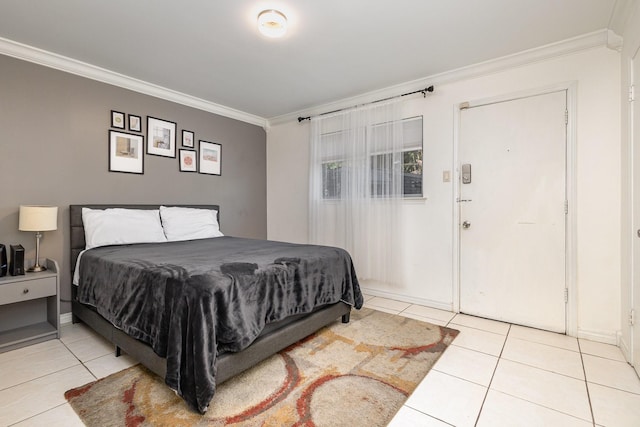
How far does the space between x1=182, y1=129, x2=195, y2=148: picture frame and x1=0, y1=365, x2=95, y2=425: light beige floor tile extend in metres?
2.63

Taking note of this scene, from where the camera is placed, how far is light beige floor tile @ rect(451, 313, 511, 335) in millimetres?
2680

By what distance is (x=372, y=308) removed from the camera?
3.23 meters

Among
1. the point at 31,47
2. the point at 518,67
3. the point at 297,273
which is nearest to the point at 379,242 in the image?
the point at 297,273

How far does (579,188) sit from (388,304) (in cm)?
205

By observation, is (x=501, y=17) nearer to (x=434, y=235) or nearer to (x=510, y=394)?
(x=434, y=235)

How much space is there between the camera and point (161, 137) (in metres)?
3.56

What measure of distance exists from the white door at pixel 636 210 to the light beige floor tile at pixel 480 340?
0.77 meters

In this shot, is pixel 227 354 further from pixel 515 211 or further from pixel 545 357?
pixel 515 211

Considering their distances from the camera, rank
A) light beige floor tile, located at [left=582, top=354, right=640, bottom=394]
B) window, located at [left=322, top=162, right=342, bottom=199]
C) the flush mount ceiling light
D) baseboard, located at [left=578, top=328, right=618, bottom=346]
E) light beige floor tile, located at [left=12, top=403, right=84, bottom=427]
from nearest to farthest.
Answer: light beige floor tile, located at [left=12, top=403, right=84, bottom=427], light beige floor tile, located at [left=582, top=354, right=640, bottom=394], the flush mount ceiling light, baseboard, located at [left=578, top=328, right=618, bottom=346], window, located at [left=322, top=162, right=342, bottom=199]

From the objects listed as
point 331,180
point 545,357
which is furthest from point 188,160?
point 545,357

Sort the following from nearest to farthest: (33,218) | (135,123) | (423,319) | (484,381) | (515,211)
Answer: (484,381) → (33,218) → (515,211) → (423,319) → (135,123)

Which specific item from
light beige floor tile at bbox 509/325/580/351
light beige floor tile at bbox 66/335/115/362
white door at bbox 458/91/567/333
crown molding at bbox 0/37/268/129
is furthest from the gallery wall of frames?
light beige floor tile at bbox 509/325/580/351

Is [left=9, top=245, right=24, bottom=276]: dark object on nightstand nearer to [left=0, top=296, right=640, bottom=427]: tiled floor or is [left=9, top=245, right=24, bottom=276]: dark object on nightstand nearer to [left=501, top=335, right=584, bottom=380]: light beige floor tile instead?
[left=0, top=296, right=640, bottom=427]: tiled floor

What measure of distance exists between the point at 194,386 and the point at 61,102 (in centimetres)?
293
